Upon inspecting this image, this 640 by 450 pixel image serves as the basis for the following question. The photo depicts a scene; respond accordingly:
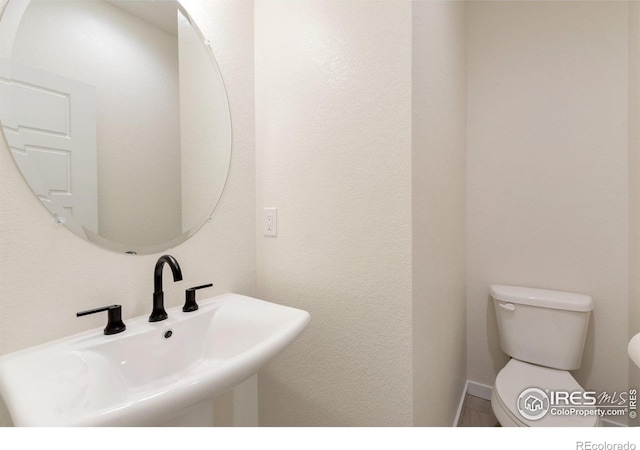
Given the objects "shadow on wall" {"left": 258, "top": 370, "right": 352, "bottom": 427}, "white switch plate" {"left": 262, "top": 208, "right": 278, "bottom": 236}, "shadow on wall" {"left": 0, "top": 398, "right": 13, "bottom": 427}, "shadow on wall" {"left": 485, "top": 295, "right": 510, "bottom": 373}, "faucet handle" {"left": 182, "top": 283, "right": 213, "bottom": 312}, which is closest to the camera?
"shadow on wall" {"left": 0, "top": 398, "right": 13, "bottom": 427}

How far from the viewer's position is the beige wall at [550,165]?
1.55 meters

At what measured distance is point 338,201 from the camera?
3.57ft

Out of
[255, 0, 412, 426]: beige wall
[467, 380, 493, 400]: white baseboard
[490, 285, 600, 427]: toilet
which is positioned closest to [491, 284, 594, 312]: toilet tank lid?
[490, 285, 600, 427]: toilet

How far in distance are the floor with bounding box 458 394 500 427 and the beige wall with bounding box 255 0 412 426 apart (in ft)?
3.16

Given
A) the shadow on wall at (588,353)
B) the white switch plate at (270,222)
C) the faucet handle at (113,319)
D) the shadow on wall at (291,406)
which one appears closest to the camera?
the faucet handle at (113,319)

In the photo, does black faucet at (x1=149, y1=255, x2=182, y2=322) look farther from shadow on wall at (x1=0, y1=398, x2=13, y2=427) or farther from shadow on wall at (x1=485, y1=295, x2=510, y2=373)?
shadow on wall at (x1=485, y1=295, x2=510, y2=373)

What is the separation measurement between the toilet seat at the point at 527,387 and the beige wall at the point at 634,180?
36 centimetres

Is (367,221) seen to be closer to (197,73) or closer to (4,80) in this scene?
(197,73)

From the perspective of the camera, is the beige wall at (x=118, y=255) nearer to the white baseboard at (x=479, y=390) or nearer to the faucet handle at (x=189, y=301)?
the faucet handle at (x=189, y=301)

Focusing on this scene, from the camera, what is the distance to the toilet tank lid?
59.0 inches

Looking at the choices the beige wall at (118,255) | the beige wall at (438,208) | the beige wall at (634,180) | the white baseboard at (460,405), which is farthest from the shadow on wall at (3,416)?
the beige wall at (634,180)

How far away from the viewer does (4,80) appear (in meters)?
0.71

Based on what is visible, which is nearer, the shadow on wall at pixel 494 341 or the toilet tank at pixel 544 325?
the toilet tank at pixel 544 325

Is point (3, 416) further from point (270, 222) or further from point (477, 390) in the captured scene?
point (477, 390)
